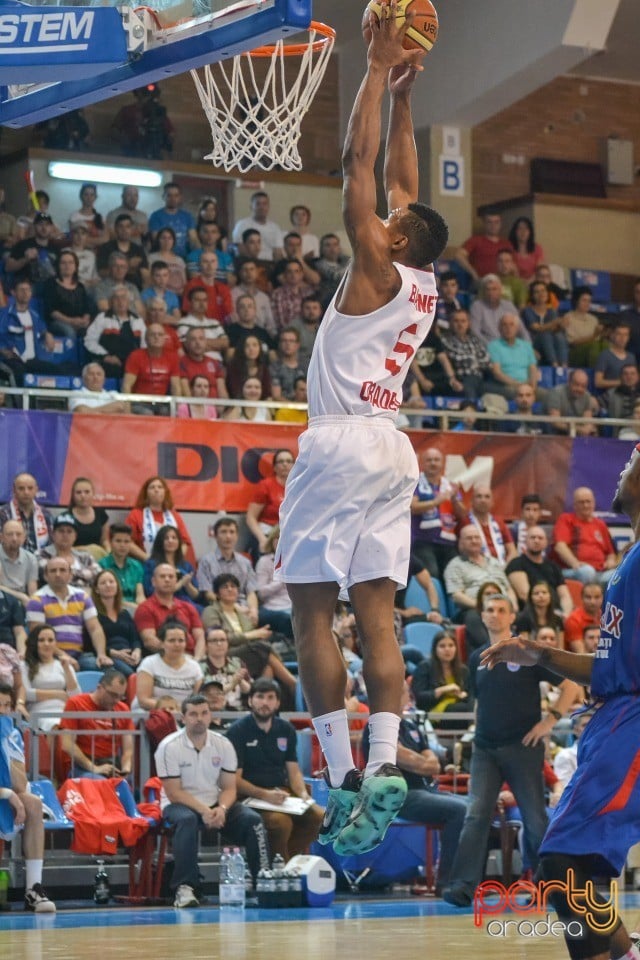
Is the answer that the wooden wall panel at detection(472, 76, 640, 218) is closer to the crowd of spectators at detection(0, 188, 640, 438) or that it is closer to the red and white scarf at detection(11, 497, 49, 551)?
the crowd of spectators at detection(0, 188, 640, 438)

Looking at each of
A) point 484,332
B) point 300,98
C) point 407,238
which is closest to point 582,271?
point 484,332

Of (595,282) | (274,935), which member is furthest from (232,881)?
(595,282)

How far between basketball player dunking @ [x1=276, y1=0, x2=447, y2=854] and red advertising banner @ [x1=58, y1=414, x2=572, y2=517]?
9.12m

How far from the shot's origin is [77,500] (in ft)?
48.5

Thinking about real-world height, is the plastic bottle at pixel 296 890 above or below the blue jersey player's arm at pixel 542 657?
below

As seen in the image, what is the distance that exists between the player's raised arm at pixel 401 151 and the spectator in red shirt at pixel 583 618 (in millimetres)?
9193

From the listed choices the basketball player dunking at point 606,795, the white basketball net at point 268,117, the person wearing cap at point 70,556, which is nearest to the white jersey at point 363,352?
the basketball player dunking at point 606,795

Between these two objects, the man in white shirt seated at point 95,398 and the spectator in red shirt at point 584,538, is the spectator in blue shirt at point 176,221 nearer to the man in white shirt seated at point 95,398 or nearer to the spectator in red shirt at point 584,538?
the man in white shirt seated at point 95,398

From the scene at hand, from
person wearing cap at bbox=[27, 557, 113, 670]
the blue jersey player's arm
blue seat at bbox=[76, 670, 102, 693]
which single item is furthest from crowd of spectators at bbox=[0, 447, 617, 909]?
the blue jersey player's arm

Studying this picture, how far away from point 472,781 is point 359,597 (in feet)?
18.1

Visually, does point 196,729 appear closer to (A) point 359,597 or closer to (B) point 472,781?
(B) point 472,781

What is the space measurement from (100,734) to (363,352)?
6.83 m

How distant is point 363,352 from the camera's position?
250 inches

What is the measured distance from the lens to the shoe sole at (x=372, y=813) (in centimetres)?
593
